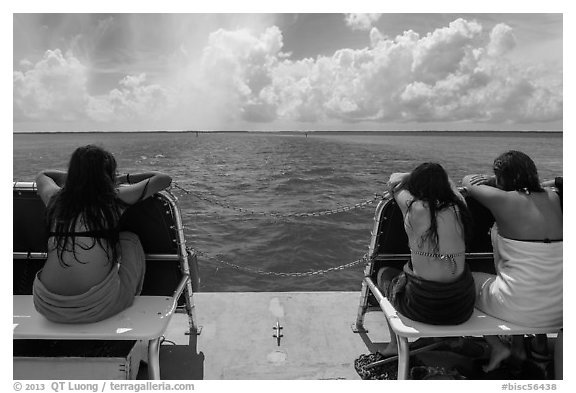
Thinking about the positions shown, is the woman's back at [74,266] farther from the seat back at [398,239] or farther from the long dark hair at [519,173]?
the long dark hair at [519,173]

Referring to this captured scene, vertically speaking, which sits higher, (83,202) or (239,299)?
(83,202)

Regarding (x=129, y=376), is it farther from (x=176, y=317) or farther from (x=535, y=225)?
(x=535, y=225)

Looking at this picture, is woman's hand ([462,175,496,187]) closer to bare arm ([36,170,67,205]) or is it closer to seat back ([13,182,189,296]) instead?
seat back ([13,182,189,296])

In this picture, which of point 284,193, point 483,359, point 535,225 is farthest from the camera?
point 284,193

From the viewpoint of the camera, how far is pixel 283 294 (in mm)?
4480

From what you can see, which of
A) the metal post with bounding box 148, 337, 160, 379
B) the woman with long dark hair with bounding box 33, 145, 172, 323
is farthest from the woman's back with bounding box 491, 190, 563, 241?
the woman with long dark hair with bounding box 33, 145, 172, 323

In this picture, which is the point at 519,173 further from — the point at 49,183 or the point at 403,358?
the point at 49,183

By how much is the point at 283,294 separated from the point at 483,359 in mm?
1902

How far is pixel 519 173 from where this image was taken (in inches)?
116

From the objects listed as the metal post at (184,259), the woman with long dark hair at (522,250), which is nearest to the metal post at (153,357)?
the metal post at (184,259)

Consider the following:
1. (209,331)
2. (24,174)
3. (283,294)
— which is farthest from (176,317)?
(24,174)

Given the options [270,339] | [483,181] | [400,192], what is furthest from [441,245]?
[270,339]

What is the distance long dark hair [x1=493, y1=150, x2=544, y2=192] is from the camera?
2.95 meters

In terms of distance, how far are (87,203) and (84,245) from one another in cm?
24
